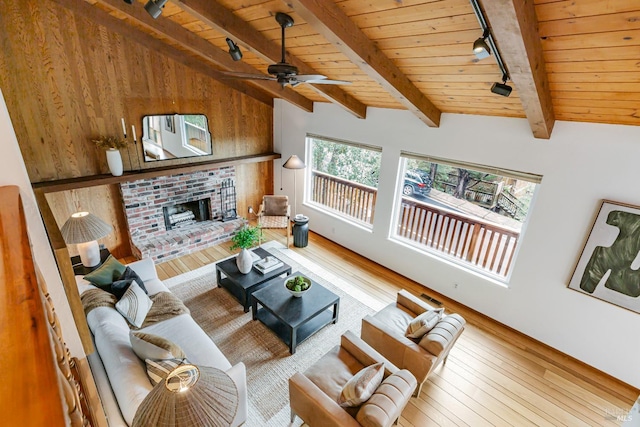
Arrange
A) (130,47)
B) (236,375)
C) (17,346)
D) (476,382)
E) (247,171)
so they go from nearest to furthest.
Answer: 1. (17,346)
2. (236,375)
3. (476,382)
4. (130,47)
5. (247,171)

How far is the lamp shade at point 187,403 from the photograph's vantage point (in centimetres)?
107

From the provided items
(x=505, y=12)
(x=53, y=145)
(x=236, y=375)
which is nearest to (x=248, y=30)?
(x=505, y=12)

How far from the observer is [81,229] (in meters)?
3.13

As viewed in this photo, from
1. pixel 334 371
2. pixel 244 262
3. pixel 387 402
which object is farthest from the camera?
pixel 244 262

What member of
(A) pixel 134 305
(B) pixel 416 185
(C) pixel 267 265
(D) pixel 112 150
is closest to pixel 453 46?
(B) pixel 416 185

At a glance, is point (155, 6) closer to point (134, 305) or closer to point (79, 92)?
point (79, 92)

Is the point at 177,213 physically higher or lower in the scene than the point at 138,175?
lower

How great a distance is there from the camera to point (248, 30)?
3250 millimetres

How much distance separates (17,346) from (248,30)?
3503mm

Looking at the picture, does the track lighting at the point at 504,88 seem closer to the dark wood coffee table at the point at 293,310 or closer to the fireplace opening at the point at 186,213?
the dark wood coffee table at the point at 293,310

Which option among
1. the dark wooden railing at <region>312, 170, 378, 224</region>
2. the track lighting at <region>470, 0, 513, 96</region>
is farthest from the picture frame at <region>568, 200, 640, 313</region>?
the dark wooden railing at <region>312, 170, 378, 224</region>

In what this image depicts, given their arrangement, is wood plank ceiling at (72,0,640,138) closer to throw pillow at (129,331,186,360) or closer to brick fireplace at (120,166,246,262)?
brick fireplace at (120,166,246,262)

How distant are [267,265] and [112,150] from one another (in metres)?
2.67

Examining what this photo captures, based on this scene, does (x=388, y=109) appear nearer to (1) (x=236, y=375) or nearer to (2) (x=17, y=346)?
(1) (x=236, y=375)
